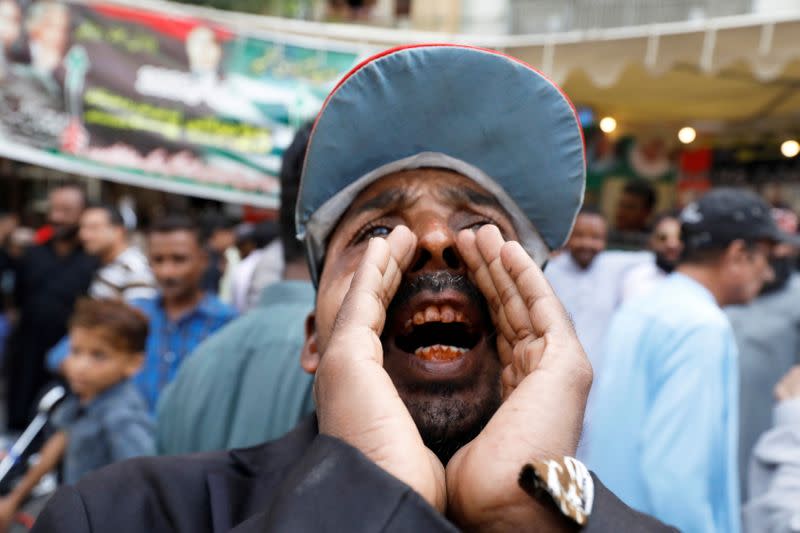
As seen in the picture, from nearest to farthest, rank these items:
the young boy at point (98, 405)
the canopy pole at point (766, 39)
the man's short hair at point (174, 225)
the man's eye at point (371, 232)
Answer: the man's eye at point (371, 232)
the young boy at point (98, 405)
the man's short hair at point (174, 225)
the canopy pole at point (766, 39)

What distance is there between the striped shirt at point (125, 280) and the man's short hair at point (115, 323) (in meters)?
1.04

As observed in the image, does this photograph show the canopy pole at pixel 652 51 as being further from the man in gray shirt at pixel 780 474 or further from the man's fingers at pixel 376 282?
the man's fingers at pixel 376 282

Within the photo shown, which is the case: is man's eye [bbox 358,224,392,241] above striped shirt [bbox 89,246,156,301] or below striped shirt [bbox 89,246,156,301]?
above

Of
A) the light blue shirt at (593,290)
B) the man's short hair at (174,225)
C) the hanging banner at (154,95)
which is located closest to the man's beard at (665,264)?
the light blue shirt at (593,290)

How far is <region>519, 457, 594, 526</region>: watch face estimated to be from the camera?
0.91 metres

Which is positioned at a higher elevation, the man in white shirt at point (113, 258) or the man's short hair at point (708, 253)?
the man's short hair at point (708, 253)

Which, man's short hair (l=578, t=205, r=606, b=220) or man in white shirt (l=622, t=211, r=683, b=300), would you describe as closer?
man in white shirt (l=622, t=211, r=683, b=300)

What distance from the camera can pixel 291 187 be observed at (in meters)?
2.21

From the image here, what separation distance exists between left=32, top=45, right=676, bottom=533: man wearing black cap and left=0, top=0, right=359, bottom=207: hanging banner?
5.05m

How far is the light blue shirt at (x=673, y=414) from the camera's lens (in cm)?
244

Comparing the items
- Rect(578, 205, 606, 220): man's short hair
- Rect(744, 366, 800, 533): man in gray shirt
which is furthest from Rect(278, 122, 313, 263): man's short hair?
Rect(578, 205, 606, 220): man's short hair

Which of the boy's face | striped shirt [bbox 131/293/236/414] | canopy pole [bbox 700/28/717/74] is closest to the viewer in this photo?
the boy's face

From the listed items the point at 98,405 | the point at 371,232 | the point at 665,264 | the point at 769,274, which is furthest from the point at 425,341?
the point at 665,264

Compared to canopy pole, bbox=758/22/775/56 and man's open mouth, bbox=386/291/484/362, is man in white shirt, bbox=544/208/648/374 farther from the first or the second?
man's open mouth, bbox=386/291/484/362
